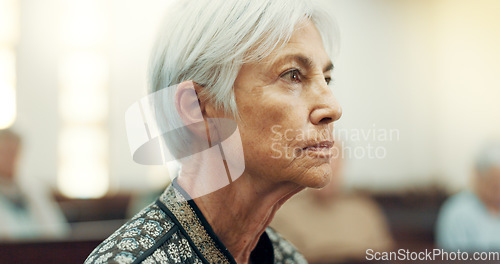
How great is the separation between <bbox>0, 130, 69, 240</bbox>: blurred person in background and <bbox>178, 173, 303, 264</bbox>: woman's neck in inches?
18.8

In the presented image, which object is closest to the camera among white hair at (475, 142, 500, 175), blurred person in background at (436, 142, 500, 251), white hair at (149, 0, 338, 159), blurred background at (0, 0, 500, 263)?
white hair at (149, 0, 338, 159)

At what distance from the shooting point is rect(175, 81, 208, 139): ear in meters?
0.87

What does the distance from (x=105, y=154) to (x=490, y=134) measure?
3470 millimetres

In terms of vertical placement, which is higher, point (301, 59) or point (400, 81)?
point (400, 81)

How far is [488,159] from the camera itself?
2.51 metres

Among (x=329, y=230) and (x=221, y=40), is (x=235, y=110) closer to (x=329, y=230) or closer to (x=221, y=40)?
(x=221, y=40)

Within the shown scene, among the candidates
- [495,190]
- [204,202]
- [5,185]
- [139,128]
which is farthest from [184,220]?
[495,190]

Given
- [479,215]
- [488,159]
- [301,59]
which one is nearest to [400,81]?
[488,159]

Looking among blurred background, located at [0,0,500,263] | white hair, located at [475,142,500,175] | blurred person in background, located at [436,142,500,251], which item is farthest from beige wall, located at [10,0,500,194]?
blurred person in background, located at [436,142,500,251]

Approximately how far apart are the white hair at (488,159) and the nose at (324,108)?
190 cm

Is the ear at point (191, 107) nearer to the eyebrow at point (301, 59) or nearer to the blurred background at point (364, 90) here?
the eyebrow at point (301, 59)

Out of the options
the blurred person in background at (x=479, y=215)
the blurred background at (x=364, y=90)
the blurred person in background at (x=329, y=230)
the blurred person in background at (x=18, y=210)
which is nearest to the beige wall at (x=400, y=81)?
the blurred background at (x=364, y=90)

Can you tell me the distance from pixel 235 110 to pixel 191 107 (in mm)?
88

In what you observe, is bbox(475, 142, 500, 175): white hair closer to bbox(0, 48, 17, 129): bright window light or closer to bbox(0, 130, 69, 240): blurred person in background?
bbox(0, 130, 69, 240): blurred person in background
